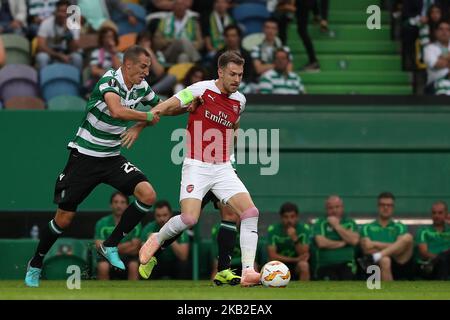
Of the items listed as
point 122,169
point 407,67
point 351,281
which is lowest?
point 351,281

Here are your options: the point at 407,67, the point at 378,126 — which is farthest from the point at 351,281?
the point at 407,67

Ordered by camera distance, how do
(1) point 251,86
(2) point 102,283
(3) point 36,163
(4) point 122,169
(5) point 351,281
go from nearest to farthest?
(4) point 122,169
(2) point 102,283
(5) point 351,281
(3) point 36,163
(1) point 251,86

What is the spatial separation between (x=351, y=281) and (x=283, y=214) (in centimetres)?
129

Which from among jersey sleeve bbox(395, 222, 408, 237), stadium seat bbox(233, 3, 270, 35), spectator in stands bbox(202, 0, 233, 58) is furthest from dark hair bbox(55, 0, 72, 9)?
jersey sleeve bbox(395, 222, 408, 237)

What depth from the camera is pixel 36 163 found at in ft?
57.2

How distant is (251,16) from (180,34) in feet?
4.63

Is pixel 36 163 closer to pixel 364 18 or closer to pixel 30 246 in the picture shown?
pixel 30 246

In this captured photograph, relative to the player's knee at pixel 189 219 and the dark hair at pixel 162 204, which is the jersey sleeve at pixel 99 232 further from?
the player's knee at pixel 189 219

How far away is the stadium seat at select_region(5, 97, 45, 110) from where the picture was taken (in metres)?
18.4

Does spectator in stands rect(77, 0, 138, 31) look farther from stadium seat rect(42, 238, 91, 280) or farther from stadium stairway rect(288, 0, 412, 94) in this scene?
stadium seat rect(42, 238, 91, 280)

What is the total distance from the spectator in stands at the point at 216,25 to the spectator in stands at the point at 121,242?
13.3ft

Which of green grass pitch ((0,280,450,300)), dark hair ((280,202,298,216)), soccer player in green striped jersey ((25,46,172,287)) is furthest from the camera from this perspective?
dark hair ((280,202,298,216))

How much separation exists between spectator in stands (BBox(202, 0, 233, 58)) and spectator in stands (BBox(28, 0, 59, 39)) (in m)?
2.34

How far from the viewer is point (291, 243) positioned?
16.7 meters
